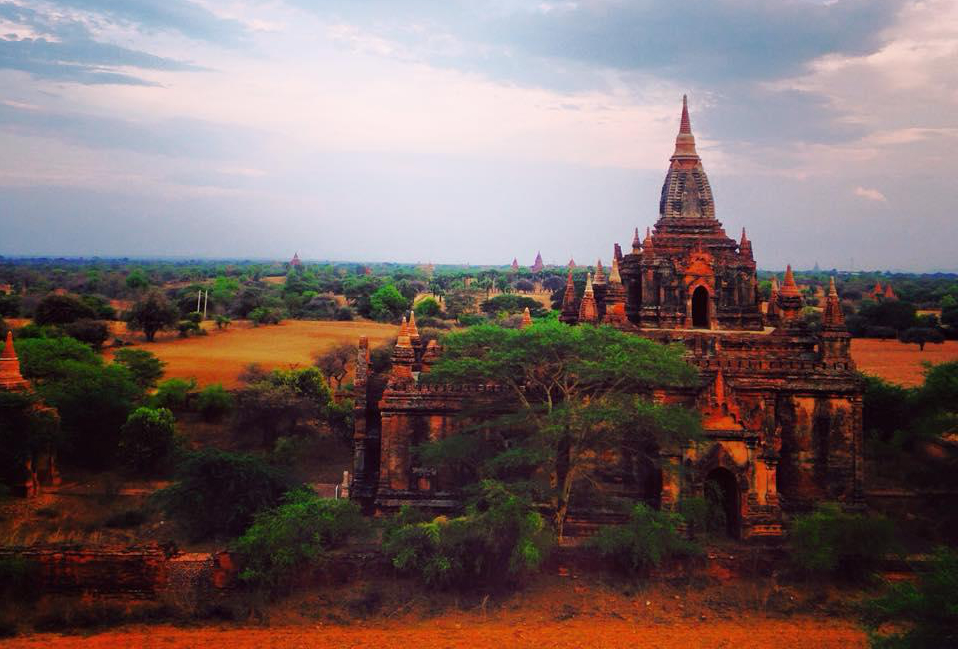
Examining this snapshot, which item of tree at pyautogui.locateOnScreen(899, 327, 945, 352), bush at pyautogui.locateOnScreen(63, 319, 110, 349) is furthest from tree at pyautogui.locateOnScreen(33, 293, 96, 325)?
tree at pyautogui.locateOnScreen(899, 327, 945, 352)

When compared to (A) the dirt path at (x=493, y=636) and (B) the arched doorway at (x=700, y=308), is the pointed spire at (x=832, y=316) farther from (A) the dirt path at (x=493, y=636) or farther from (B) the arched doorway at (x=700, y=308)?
(A) the dirt path at (x=493, y=636)

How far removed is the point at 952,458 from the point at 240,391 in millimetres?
26321

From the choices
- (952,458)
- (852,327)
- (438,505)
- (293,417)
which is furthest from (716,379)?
(852,327)

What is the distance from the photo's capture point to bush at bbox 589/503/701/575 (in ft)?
53.6

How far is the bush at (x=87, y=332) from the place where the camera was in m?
48.7

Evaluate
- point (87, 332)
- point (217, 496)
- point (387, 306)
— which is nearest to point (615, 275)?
point (217, 496)

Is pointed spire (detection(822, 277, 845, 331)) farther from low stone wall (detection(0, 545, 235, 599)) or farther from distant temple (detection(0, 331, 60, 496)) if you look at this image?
distant temple (detection(0, 331, 60, 496))

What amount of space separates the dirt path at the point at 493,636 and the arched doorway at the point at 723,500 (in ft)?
10.4

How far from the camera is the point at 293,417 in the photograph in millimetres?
31891

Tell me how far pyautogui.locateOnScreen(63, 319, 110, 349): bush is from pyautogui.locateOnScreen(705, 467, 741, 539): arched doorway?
42.4m

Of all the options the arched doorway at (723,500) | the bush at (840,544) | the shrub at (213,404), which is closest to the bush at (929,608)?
the bush at (840,544)

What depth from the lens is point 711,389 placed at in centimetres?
1853

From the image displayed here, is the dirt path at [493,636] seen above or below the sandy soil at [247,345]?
below

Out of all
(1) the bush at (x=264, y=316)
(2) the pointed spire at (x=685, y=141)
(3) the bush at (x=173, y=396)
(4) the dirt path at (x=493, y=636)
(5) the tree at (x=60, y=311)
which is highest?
(2) the pointed spire at (x=685, y=141)
